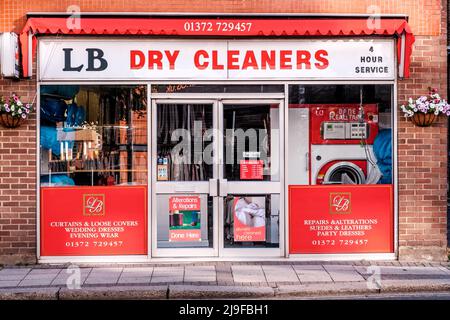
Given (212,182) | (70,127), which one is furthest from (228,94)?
(70,127)

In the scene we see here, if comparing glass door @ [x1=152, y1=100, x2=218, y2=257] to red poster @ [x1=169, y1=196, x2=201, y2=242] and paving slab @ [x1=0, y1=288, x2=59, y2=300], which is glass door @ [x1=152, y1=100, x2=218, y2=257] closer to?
red poster @ [x1=169, y1=196, x2=201, y2=242]

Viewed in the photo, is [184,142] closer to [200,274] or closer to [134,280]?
[200,274]

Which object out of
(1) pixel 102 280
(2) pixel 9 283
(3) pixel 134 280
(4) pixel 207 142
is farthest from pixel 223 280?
(2) pixel 9 283

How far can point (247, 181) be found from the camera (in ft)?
34.8

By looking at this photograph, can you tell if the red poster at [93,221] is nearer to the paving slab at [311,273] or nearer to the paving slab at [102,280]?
the paving slab at [102,280]

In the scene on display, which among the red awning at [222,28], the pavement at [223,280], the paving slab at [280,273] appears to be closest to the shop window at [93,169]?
the pavement at [223,280]

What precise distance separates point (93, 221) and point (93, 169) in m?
0.76

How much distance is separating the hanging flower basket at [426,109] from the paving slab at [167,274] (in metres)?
3.96

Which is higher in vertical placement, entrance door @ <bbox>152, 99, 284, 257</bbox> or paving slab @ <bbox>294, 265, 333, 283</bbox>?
entrance door @ <bbox>152, 99, 284, 257</bbox>

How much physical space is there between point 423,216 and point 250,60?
339 centimetres

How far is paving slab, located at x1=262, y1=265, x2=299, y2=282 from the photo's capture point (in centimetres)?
925

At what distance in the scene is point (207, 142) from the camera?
1062 centimetres

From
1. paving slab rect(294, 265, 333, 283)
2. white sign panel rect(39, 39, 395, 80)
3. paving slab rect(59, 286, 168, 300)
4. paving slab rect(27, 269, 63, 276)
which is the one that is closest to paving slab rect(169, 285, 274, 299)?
paving slab rect(59, 286, 168, 300)

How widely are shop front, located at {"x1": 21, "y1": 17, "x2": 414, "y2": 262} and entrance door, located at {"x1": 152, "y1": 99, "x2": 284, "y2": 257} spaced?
16mm
